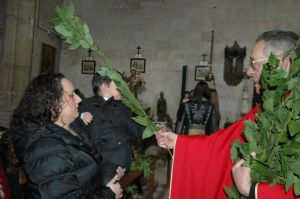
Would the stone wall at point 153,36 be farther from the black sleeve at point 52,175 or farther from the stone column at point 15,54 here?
the black sleeve at point 52,175

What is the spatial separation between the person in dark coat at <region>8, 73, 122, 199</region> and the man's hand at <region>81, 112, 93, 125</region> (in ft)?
3.38

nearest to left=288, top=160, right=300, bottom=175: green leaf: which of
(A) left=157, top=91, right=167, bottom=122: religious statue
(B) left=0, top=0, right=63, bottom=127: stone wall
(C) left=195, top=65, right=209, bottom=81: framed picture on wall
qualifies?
(B) left=0, top=0, right=63, bottom=127: stone wall

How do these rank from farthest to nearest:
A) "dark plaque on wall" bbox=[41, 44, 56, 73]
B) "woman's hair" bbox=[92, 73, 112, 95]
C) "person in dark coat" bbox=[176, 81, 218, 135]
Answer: "dark plaque on wall" bbox=[41, 44, 56, 73] → "person in dark coat" bbox=[176, 81, 218, 135] → "woman's hair" bbox=[92, 73, 112, 95]

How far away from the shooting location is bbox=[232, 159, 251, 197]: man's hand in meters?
1.57

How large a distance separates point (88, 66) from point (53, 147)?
10.3m

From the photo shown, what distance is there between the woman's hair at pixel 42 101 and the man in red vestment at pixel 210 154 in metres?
0.72

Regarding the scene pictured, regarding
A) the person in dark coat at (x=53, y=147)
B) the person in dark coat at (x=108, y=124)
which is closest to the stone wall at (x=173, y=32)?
the person in dark coat at (x=108, y=124)

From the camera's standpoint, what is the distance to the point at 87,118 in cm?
324

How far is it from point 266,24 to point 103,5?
550 centimetres

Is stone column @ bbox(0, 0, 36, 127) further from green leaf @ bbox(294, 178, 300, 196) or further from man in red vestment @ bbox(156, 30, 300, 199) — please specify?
green leaf @ bbox(294, 178, 300, 196)

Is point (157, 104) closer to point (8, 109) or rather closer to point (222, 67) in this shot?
point (222, 67)

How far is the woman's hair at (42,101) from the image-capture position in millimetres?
1981

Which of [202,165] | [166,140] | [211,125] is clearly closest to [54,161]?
[166,140]

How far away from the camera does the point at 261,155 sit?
4.61 ft
